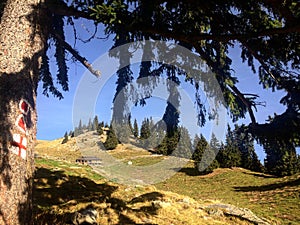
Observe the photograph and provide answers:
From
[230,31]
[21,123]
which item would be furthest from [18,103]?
[230,31]

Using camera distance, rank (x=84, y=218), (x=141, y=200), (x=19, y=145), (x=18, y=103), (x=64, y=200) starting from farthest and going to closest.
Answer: (x=141, y=200) < (x=64, y=200) < (x=84, y=218) < (x=18, y=103) < (x=19, y=145)

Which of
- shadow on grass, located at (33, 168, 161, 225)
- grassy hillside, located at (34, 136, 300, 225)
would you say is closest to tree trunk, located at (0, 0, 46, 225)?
shadow on grass, located at (33, 168, 161, 225)

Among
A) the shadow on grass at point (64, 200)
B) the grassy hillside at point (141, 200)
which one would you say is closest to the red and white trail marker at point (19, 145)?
the shadow on grass at point (64, 200)

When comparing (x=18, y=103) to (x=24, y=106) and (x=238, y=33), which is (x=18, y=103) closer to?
(x=24, y=106)

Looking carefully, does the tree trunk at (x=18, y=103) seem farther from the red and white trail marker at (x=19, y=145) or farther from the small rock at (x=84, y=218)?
the small rock at (x=84, y=218)

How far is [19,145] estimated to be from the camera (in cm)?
373

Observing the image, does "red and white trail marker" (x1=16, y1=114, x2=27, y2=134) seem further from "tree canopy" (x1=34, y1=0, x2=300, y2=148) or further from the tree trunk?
"tree canopy" (x1=34, y1=0, x2=300, y2=148)

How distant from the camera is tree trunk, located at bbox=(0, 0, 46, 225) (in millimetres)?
3523

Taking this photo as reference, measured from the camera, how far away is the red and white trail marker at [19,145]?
3.67 meters

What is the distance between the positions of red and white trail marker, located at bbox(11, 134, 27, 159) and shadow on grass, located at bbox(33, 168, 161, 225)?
1.37 meters

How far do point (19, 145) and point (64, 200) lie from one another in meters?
5.24

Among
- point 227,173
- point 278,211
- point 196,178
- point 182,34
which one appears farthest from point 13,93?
point 227,173

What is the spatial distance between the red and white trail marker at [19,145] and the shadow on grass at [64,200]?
1365 millimetres

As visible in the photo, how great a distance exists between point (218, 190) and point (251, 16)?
21743mm
